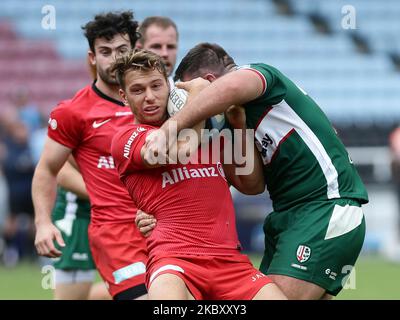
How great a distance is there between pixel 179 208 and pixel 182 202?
0.10 feet

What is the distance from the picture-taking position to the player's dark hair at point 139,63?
4367 millimetres

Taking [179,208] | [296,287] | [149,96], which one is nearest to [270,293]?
[296,287]

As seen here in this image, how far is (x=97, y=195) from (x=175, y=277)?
1865 mm

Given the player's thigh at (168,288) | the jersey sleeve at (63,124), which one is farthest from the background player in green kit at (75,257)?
the player's thigh at (168,288)

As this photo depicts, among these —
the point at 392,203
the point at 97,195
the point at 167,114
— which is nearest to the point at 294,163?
the point at 167,114

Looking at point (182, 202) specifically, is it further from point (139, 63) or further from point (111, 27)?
point (111, 27)

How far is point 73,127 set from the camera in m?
5.69

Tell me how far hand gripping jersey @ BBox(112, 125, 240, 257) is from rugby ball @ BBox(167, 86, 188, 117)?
0.15 meters

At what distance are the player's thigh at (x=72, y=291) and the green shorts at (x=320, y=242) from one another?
246cm

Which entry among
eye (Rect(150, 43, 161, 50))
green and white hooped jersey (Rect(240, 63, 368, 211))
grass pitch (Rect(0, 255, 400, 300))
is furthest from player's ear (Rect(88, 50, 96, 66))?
grass pitch (Rect(0, 255, 400, 300))

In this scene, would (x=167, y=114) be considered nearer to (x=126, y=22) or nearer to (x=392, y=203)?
(x=126, y=22)

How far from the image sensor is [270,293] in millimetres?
4145

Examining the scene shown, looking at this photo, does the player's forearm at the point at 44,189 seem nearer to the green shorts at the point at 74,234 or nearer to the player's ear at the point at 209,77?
the green shorts at the point at 74,234
